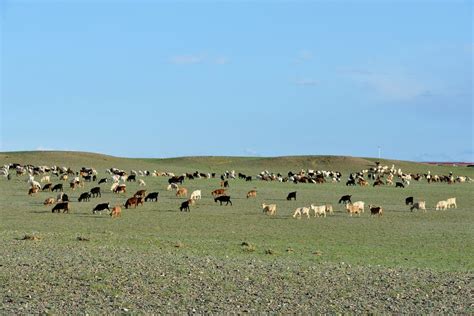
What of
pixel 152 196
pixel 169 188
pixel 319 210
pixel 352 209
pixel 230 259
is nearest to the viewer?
pixel 230 259

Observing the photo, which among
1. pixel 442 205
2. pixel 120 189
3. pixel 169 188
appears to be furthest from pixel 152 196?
pixel 442 205

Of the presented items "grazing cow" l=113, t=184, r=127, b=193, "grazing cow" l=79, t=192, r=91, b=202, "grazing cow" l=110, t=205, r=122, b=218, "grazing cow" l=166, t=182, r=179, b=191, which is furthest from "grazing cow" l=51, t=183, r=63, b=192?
"grazing cow" l=110, t=205, r=122, b=218

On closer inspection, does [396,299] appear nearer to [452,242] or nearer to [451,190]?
[452,242]

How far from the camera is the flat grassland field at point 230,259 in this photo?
15.4 m

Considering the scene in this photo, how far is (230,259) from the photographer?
20609 mm

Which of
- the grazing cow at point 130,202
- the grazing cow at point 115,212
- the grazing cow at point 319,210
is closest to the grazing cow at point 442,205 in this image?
the grazing cow at point 319,210

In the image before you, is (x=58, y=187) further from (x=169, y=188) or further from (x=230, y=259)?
(x=230, y=259)

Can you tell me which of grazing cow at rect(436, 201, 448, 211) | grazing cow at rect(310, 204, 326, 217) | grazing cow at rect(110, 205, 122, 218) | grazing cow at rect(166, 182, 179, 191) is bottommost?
grazing cow at rect(110, 205, 122, 218)

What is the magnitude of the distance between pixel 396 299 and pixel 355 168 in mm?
77319

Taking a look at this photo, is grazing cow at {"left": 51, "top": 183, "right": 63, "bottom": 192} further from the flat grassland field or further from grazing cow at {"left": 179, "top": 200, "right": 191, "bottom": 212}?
grazing cow at {"left": 179, "top": 200, "right": 191, "bottom": 212}

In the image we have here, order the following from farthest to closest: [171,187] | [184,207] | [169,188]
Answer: [171,187]
[169,188]
[184,207]

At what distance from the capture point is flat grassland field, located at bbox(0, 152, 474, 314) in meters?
15.4

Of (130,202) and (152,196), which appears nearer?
(130,202)

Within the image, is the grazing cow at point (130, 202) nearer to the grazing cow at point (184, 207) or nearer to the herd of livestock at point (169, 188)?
the herd of livestock at point (169, 188)
